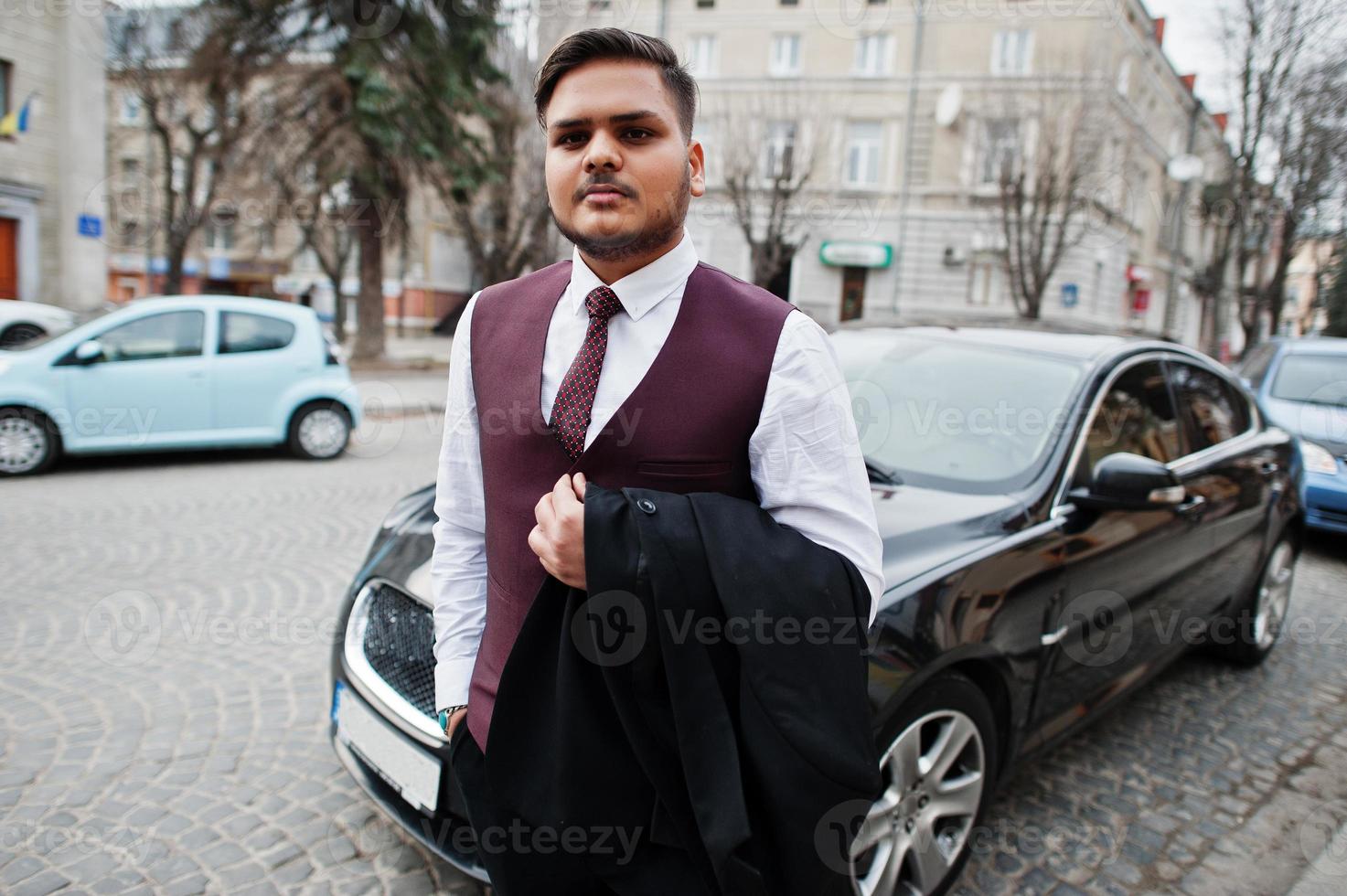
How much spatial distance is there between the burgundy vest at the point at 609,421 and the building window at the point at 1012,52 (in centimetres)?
3020

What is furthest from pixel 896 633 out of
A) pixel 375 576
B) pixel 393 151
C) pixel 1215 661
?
pixel 393 151

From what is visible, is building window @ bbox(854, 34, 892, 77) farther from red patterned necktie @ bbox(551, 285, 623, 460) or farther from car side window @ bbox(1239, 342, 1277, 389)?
red patterned necktie @ bbox(551, 285, 623, 460)

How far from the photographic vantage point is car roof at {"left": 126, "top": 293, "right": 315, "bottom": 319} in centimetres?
806

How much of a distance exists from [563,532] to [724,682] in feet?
1.06

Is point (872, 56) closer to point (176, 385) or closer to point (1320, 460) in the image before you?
point (1320, 460)

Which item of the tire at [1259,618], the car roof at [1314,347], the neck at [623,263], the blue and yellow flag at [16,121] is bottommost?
the tire at [1259,618]

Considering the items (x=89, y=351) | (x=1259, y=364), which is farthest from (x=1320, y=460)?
(x=89, y=351)

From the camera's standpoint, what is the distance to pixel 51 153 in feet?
63.7

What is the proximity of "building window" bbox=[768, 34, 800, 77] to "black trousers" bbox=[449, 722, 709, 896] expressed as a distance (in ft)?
106

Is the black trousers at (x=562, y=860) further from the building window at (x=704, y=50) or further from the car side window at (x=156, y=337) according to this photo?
the building window at (x=704, y=50)

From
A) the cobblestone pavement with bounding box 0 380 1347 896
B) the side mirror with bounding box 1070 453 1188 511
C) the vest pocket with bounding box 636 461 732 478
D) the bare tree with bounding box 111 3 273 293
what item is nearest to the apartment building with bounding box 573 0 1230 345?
the bare tree with bounding box 111 3 273 293

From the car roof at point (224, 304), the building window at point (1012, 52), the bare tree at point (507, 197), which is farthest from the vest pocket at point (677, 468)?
the building window at point (1012, 52)

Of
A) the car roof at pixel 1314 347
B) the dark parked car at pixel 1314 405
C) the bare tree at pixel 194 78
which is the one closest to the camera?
the dark parked car at pixel 1314 405

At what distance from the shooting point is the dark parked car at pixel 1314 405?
6812mm
